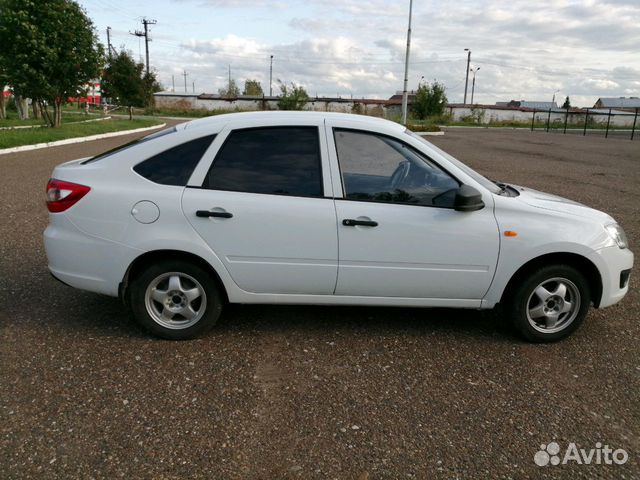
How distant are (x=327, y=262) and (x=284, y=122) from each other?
3.62 ft

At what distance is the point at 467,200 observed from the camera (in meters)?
3.58

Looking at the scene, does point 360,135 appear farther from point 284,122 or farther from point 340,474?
point 340,474

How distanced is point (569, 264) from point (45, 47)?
79.4 ft

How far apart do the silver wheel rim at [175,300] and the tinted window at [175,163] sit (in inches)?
27.3

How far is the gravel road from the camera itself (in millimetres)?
2629

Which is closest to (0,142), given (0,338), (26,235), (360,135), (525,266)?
(26,235)

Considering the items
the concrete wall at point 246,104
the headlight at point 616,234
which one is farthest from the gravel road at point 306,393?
the concrete wall at point 246,104

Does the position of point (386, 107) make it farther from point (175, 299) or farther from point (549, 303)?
point (175, 299)

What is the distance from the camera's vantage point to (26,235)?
21.6 ft

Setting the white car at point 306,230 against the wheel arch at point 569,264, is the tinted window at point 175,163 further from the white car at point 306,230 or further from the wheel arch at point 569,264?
the wheel arch at point 569,264

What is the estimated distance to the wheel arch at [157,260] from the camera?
3.71 meters

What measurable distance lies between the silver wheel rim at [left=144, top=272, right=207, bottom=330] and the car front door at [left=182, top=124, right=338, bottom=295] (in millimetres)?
332

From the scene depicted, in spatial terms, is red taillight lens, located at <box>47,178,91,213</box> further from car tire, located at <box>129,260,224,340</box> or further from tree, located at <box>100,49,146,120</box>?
tree, located at <box>100,49,146,120</box>

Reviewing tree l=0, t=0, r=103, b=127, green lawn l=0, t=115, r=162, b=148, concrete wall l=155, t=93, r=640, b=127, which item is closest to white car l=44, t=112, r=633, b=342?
green lawn l=0, t=115, r=162, b=148
